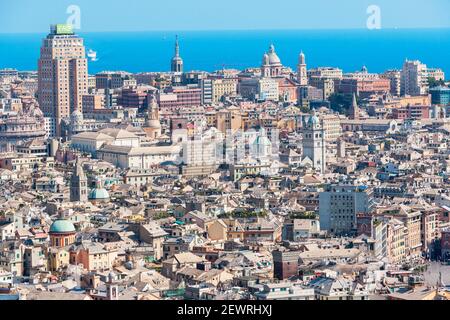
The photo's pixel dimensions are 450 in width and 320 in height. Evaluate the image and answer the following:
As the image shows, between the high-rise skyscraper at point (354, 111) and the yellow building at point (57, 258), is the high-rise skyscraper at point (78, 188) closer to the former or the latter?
the yellow building at point (57, 258)

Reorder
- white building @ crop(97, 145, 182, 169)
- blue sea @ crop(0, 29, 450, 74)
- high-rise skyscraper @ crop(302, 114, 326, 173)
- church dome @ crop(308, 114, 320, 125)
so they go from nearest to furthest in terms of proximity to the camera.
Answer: high-rise skyscraper @ crop(302, 114, 326, 173) → church dome @ crop(308, 114, 320, 125) → white building @ crop(97, 145, 182, 169) → blue sea @ crop(0, 29, 450, 74)

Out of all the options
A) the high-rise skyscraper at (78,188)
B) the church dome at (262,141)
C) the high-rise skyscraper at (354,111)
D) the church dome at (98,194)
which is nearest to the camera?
the church dome at (98,194)

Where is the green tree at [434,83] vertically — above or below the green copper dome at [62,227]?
above

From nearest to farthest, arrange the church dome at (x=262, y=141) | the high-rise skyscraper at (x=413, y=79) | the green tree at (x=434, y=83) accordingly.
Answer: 1. the church dome at (x=262, y=141)
2. the green tree at (x=434, y=83)
3. the high-rise skyscraper at (x=413, y=79)

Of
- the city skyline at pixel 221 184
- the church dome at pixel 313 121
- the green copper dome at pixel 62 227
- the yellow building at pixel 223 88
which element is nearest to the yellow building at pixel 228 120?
the city skyline at pixel 221 184

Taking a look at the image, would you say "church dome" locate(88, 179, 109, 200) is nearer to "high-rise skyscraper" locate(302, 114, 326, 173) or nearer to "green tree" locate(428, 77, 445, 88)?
"high-rise skyscraper" locate(302, 114, 326, 173)

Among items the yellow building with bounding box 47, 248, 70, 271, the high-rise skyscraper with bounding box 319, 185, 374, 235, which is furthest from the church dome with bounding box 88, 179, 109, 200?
the yellow building with bounding box 47, 248, 70, 271

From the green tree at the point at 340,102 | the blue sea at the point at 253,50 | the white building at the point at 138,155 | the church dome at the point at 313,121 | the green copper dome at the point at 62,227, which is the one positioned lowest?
the green copper dome at the point at 62,227

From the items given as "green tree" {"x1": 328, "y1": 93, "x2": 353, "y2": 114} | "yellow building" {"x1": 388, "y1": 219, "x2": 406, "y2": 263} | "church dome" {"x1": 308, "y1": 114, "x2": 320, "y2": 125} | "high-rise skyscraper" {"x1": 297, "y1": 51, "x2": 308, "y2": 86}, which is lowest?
"yellow building" {"x1": 388, "y1": 219, "x2": 406, "y2": 263}
